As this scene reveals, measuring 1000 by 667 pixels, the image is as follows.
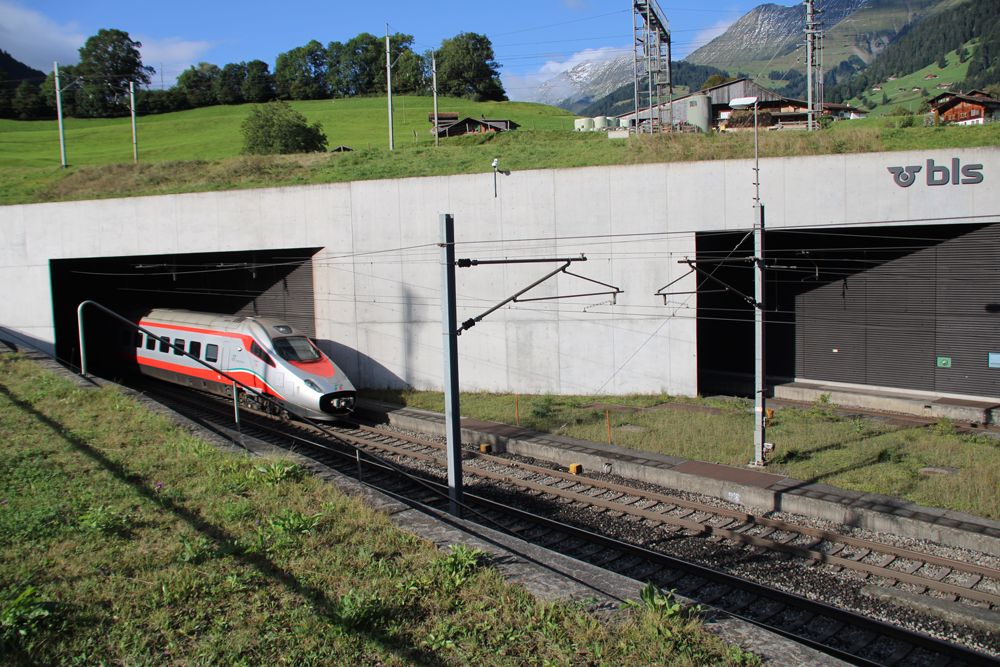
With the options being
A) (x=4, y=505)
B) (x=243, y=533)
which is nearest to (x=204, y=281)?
(x=4, y=505)

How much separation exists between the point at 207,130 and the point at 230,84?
106ft

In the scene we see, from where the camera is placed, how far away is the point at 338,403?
59.6 ft

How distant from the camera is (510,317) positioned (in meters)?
21.9

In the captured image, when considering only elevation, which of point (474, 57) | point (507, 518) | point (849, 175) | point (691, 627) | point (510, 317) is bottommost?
point (507, 518)

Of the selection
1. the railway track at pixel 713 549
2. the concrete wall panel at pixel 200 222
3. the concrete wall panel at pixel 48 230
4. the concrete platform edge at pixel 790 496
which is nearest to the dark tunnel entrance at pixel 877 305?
the concrete platform edge at pixel 790 496

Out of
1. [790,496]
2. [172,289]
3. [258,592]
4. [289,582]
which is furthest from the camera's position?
→ [172,289]

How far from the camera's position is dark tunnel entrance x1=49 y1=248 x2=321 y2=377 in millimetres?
25111

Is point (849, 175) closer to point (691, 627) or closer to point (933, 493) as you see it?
point (933, 493)

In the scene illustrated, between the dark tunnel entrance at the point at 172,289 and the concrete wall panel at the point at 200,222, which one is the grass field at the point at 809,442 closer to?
the dark tunnel entrance at the point at 172,289

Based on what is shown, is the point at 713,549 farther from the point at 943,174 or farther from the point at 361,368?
the point at 361,368

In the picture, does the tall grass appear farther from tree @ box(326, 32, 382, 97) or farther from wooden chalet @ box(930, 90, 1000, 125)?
tree @ box(326, 32, 382, 97)

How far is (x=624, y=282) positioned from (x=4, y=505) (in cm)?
1695

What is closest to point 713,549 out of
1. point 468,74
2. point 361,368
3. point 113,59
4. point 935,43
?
point 361,368

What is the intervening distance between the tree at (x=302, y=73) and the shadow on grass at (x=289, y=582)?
99.5m
